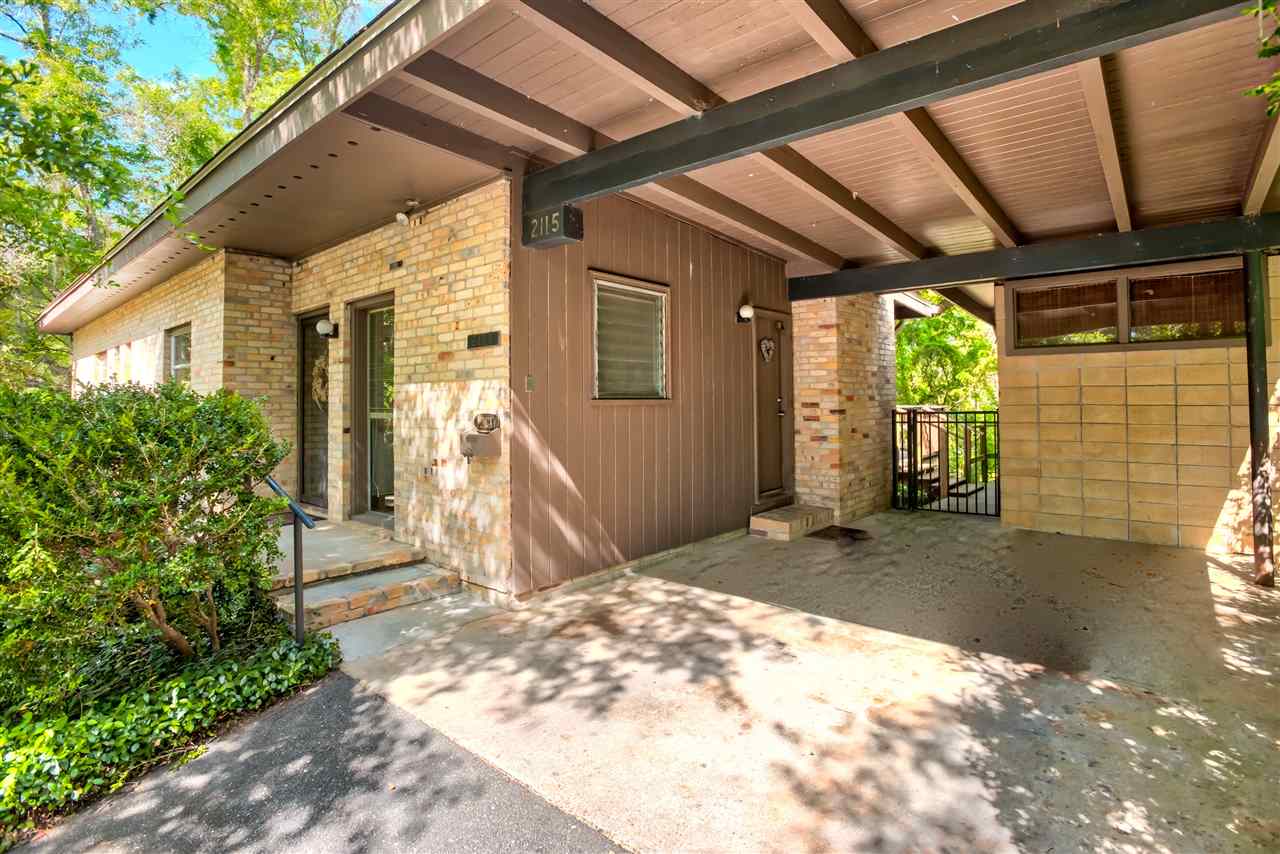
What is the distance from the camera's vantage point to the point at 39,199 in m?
3.68

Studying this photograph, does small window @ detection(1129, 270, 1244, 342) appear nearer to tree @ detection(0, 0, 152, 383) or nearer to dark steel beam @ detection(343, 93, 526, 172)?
dark steel beam @ detection(343, 93, 526, 172)

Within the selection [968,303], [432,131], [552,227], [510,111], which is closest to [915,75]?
[510,111]

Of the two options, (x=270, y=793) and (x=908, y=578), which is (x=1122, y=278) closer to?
(x=908, y=578)

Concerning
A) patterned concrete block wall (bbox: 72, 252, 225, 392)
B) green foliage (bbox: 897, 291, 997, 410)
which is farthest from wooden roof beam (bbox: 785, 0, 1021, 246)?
green foliage (bbox: 897, 291, 997, 410)

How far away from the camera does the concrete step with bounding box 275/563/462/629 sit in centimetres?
345

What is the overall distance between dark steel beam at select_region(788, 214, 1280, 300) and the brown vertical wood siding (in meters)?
0.99

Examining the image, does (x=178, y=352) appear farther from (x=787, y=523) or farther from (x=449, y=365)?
(x=787, y=523)

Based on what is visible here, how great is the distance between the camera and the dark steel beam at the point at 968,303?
7.43 metres

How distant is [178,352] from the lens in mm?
6902

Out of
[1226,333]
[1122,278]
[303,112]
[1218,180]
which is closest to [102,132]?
[303,112]

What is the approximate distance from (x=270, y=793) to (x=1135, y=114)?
5.01 m

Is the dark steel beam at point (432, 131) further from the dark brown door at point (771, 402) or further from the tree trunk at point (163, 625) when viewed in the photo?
the dark brown door at point (771, 402)

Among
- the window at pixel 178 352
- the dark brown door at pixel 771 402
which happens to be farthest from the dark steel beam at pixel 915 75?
the window at pixel 178 352

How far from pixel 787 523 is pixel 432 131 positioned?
14.4 ft
